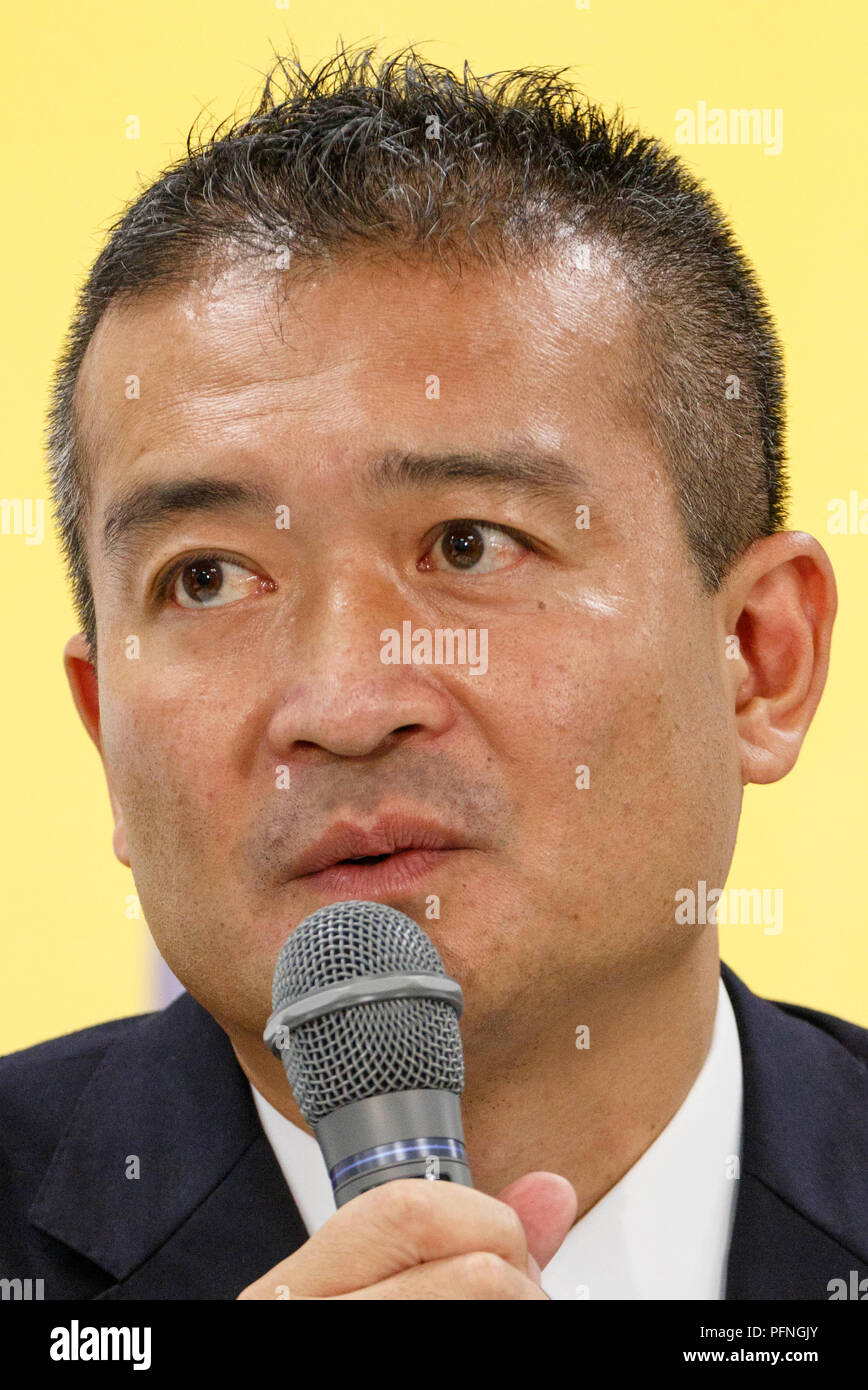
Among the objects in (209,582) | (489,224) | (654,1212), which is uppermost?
(489,224)

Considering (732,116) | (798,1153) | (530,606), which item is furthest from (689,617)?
(732,116)

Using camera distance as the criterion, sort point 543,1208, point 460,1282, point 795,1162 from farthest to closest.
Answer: point 795,1162, point 543,1208, point 460,1282

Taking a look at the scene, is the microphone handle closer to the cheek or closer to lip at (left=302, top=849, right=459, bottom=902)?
lip at (left=302, top=849, right=459, bottom=902)

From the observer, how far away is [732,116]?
2.29 meters

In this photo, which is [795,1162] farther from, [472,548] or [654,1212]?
[472,548]

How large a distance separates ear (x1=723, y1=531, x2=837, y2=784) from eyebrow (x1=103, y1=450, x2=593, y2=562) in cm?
31

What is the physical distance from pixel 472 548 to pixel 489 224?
1.10ft

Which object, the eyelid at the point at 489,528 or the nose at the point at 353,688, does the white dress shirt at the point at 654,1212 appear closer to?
the nose at the point at 353,688

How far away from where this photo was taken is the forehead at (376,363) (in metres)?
1.39

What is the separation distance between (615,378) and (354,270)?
0.90ft

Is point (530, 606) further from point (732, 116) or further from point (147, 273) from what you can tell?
point (732, 116)

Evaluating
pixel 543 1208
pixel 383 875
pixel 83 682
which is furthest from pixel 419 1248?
pixel 83 682

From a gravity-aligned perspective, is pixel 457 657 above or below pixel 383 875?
above

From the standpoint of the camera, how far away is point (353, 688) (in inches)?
51.1
